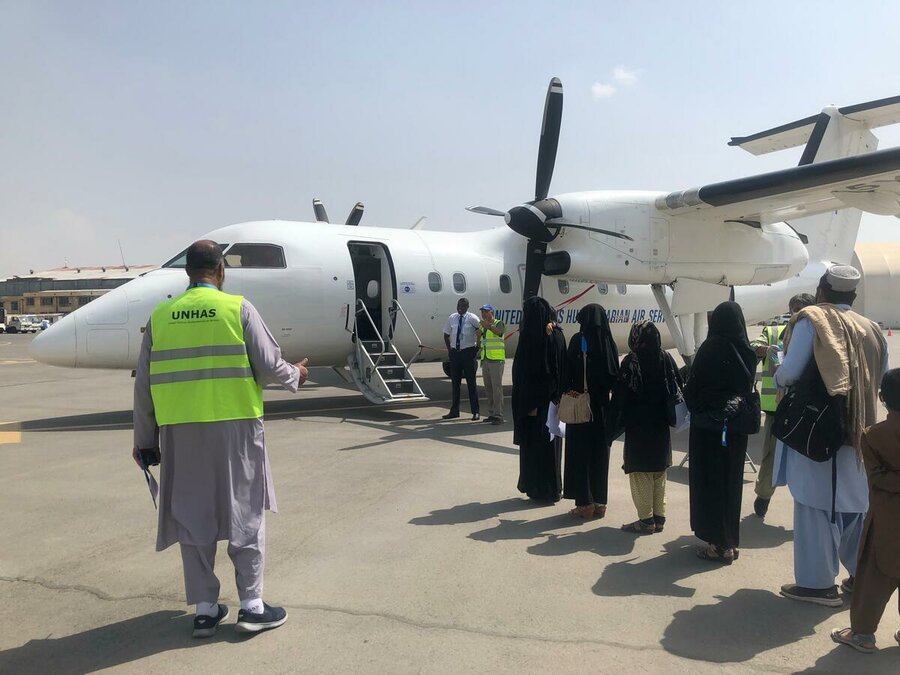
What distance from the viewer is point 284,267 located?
10.2 m

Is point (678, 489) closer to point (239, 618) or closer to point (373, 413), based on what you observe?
point (239, 618)

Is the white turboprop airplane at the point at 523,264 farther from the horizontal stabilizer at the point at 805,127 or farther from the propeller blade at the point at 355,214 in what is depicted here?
the propeller blade at the point at 355,214

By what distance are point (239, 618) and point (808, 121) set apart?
15.5m

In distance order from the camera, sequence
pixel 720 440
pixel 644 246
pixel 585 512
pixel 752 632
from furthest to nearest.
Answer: pixel 644 246, pixel 585 512, pixel 720 440, pixel 752 632

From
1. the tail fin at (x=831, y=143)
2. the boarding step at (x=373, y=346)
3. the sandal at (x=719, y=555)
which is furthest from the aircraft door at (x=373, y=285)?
the tail fin at (x=831, y=143)

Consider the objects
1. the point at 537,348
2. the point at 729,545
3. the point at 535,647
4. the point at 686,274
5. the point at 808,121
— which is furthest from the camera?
the point at 808,121

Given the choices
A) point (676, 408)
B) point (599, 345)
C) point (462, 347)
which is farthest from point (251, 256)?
point (676, 408)

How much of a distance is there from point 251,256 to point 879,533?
8.85 metres

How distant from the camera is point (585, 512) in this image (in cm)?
524

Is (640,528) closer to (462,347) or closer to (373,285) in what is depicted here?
(462,347)

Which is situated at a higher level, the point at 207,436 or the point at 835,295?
the point at 835,295

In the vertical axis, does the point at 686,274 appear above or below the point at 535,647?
above

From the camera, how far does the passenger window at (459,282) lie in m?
11.8

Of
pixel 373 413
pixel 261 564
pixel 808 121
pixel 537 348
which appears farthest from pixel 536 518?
pixel 808 121
